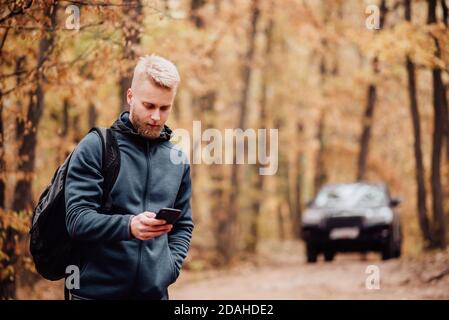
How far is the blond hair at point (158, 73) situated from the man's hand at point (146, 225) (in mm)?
698

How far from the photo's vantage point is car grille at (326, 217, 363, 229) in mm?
15156

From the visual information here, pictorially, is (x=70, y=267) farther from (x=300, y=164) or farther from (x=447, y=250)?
(x=300, y=164)

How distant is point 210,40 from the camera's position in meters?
16.9

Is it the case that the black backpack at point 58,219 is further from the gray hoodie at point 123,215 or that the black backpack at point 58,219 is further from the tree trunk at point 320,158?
the tree trunk at point 320,158

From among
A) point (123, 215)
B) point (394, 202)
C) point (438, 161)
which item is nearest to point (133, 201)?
point (123, 215)

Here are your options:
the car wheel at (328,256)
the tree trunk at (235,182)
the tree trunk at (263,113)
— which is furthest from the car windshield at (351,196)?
the tree trunk at (263,113)

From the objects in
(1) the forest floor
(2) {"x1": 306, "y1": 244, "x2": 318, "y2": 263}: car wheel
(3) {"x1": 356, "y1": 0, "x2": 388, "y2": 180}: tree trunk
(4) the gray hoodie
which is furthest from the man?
(3) {"x1": 356, "y1": 0, "x2": 388, "y2": 180}: tree trunk

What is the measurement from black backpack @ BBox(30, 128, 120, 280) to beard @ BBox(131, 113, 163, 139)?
0.14 meters

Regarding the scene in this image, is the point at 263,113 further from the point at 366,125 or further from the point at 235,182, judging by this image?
the point at 235,182

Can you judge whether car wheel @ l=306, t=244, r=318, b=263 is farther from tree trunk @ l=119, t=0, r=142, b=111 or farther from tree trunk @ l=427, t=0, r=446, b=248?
tree trunk @ l=119, t=0, r=142, b=111

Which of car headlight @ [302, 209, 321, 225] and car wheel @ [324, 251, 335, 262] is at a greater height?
car headlight @ [302, 209, 321, 225]
